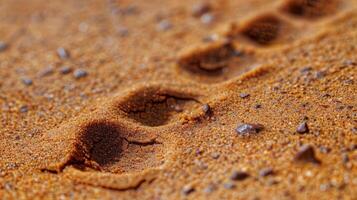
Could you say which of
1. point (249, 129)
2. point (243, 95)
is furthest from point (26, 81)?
point (249, 129)

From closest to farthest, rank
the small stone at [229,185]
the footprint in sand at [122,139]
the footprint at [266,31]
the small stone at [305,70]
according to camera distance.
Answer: the small stone at [229,185], the footprint in sand at [122,139], the small stone at [305,70], the footprint at [266,31]

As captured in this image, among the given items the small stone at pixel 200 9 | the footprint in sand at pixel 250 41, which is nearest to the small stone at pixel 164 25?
the small stone at pixel 200 9

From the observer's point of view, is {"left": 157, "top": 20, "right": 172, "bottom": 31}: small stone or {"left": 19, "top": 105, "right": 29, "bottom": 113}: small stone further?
{"left": 157, "top": 20, "right": 172, "bottom": 31}: small stone

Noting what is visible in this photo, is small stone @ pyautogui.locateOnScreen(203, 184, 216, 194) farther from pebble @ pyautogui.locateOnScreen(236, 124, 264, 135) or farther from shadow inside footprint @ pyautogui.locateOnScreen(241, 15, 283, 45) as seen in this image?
shadow inside footprint @ pyautogui.locateOnScreen(241, 15, 283, 45)

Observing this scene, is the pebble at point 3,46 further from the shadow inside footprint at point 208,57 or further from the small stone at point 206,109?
the small stone at point 206,109

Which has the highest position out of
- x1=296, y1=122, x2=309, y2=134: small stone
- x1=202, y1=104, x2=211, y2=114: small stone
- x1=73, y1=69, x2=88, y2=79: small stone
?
x1=296, y1=122, x2=309, y2=134: small stone

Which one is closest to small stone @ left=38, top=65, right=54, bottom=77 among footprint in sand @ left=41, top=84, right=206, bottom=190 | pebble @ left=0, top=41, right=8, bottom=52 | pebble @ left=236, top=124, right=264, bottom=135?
pebble @ left=0, top=41, right=8, bottom=52

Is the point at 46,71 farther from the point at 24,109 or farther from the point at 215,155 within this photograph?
the point at 215,155
